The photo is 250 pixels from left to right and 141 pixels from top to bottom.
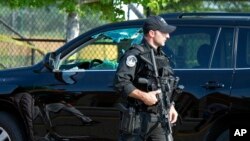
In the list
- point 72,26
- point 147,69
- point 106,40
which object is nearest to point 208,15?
point 106,40

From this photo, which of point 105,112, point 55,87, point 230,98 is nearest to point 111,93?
point 105,112

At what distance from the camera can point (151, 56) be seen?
4906 mm

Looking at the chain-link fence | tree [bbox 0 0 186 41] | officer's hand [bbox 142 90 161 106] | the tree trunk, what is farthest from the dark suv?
the chain-link fence

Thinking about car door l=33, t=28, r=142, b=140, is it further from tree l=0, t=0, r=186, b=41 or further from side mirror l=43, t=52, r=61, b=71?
tree l=0, t=0, r=186, b=41

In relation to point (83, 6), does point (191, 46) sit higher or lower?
lower

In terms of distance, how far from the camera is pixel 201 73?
234 inches

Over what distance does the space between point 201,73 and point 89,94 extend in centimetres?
108

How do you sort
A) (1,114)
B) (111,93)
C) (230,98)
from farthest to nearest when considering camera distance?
(1,114) → (111,93) → (230,98)

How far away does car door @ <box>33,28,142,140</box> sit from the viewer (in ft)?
20.3

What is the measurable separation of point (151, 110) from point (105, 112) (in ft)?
4.38

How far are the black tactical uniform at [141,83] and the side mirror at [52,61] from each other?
5.32 ft

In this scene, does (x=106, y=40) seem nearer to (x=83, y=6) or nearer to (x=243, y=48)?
(x=243, y=48)

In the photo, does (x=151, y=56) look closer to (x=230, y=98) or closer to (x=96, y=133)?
(x=230, y=98)

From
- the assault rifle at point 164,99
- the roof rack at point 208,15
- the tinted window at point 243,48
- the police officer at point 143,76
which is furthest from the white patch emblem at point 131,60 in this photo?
the roof rack at point 208,15
